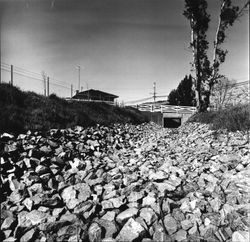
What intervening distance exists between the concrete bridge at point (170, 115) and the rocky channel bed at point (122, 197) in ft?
43.3

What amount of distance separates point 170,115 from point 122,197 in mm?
17808

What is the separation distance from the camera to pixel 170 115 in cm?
2030

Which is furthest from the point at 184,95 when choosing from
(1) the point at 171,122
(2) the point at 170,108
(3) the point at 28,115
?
(3) the point at 28,115

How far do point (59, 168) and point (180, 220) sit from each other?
2.92 meters

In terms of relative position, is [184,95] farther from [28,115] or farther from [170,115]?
[28,115]

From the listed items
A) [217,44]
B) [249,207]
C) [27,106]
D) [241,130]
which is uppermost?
[217,44]

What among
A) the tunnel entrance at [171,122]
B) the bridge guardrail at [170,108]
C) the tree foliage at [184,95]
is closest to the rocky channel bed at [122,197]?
the bridge guardrail at [170,108]

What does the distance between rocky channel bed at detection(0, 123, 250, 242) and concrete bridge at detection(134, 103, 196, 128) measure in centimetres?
1319

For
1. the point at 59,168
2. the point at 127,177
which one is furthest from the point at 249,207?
the point at 59,168

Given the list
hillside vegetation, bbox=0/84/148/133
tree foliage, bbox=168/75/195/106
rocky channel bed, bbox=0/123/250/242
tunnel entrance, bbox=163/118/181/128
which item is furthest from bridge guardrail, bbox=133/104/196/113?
rocky channel bed, bbox=0/123/250/242

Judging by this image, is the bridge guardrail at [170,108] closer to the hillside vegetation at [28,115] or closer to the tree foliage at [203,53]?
the tree foliage at [203,53]

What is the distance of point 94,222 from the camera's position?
2590 mm

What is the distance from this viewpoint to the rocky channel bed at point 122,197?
95.4 inches

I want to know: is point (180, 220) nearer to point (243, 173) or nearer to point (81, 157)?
point (243, 173)
